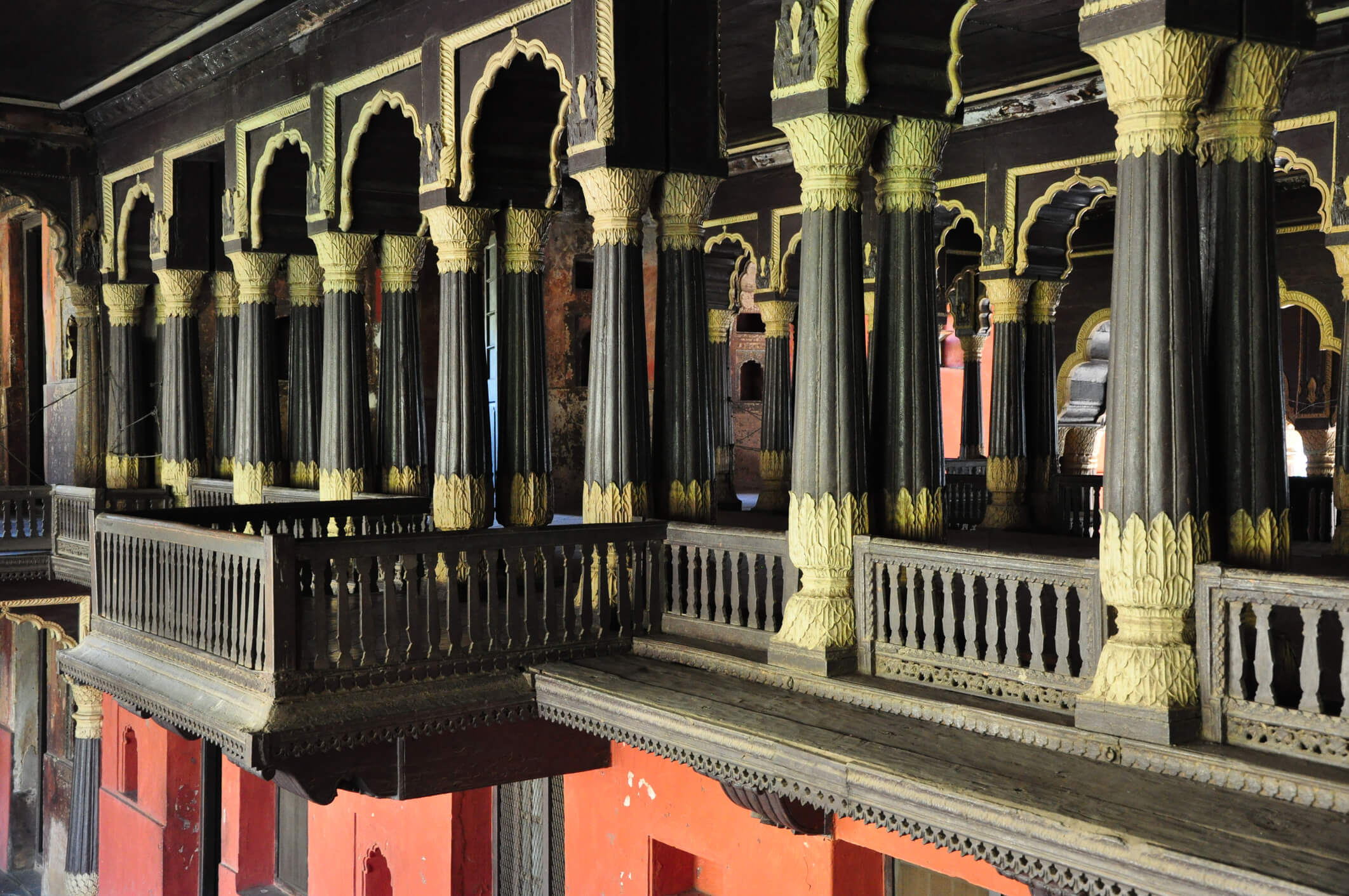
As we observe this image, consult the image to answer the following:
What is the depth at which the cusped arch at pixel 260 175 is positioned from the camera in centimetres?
980

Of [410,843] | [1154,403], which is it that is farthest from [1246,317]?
[410,843]

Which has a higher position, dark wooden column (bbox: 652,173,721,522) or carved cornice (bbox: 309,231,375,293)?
carved cornice (bbox: 309,231,375,293)

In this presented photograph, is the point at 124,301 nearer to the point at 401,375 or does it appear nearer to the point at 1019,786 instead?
the point at 401,375

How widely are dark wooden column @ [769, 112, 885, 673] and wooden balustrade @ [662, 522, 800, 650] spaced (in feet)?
0.75

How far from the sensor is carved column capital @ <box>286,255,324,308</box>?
10562 mm

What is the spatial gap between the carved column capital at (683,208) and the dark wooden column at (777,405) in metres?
6.23

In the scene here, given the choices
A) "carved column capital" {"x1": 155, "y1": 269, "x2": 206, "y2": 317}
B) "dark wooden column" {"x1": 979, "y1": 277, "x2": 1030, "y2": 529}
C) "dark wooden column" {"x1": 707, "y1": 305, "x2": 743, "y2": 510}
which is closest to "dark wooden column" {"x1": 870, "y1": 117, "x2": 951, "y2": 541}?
"dark wooden column" {"x1": 979, "y1": 277, "x2": 1030, "y2": 529}

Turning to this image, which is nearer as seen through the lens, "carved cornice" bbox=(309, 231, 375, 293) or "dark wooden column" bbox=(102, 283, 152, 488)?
"carved cornice" bbox=(309, 231, 375, 293)

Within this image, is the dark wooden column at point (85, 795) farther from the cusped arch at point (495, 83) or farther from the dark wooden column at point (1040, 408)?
the dark wooden column at point (1040, 408)

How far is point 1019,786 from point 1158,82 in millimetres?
2266

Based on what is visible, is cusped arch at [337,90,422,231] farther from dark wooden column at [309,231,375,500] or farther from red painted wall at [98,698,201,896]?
red painted wall at [98,698,201,896]

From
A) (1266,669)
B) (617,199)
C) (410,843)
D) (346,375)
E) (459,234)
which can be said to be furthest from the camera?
(346,375)

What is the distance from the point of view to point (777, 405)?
1371cm

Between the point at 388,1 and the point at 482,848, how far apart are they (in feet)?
16.9
